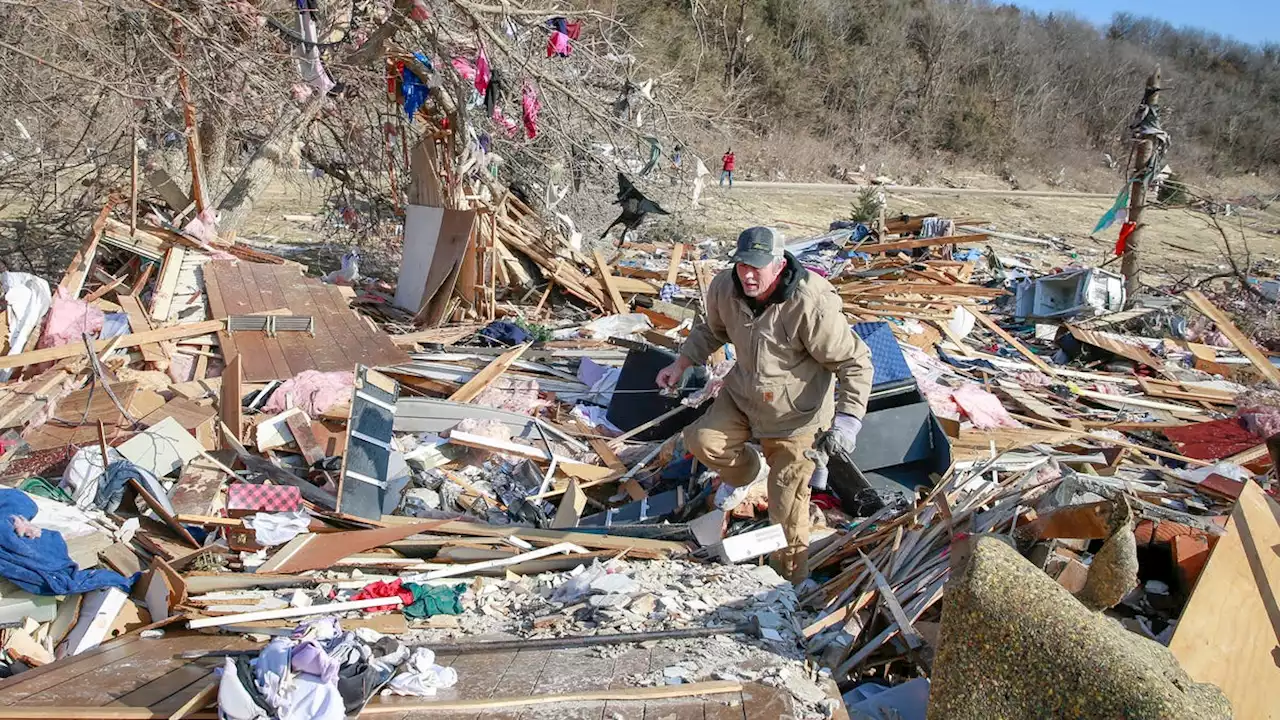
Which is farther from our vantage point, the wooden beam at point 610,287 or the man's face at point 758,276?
the wooden beam at point 610,287

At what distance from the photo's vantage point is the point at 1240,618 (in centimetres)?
306

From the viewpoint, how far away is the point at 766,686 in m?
2.76

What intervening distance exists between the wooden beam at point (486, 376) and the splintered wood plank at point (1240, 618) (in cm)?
503

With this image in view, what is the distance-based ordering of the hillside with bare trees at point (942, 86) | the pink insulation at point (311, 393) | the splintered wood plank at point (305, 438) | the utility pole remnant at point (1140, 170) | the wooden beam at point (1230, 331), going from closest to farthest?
the splintered wood plank at point (305, 438), the pink insulation at point (311, 393), the wooden beam at point (1230, 331), the utility pole remnant at point (1140, 170), the hillside with bare trees at point (942, 86)

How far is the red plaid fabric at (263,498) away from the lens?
472 cm

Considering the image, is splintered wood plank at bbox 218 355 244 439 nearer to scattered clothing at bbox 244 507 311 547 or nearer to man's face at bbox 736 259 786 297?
scattered clothing at bbox 244 507 311 547

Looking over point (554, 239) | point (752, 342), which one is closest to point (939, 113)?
point (554, 239)

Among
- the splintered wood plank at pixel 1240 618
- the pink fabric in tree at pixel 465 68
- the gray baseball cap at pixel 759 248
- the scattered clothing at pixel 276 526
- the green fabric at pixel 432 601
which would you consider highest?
the pink fabric in tree at pixel 465 68

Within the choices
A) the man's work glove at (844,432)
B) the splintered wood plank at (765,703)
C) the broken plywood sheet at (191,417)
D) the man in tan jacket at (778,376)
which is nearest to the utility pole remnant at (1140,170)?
the man in tan jacket at (778,376)

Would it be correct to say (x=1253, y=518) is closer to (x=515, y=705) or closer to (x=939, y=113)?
(x=515, y=705)

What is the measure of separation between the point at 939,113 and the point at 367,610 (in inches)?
1476

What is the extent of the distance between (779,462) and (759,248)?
1077 mm

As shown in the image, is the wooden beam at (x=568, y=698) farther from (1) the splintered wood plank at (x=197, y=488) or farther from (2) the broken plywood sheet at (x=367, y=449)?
(1) the splintered wood plank at (x=197, y=488)

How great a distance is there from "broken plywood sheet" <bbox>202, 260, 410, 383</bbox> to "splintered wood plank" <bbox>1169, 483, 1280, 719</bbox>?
19.6 ft
